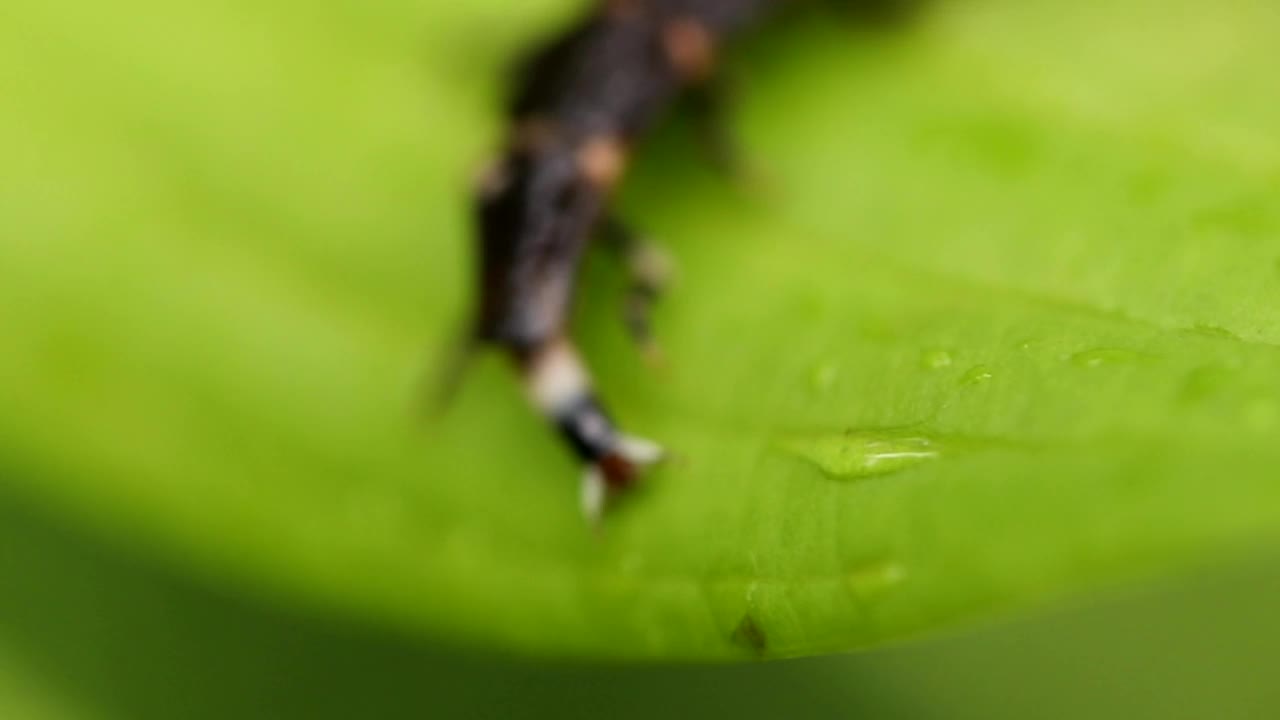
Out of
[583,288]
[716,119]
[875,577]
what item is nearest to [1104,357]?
[875,577]

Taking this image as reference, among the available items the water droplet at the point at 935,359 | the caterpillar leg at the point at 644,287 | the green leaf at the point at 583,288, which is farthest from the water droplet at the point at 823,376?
the caterpillar leg at the point at 644,287

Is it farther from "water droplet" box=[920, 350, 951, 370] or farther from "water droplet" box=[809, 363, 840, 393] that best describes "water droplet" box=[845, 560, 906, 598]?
"water droplet" box=[809, 363, 840, 393]

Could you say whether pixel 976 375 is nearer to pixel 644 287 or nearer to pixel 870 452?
pixel 870 452

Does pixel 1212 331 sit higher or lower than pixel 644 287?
higher

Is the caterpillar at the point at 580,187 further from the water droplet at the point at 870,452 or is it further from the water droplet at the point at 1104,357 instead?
the water droplet at the point at 1104,357

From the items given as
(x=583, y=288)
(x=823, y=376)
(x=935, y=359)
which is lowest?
(x=583, y=288)

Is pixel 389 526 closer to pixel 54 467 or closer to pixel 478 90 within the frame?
pixel 54 467

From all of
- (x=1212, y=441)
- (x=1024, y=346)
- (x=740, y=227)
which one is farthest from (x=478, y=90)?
(x=1212, y=441)
